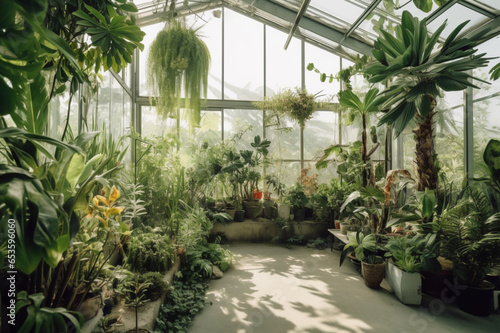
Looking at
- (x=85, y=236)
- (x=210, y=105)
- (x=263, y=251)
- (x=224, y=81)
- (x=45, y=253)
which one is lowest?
(x=263, y=251)

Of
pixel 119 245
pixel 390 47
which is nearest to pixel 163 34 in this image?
pixel 390 47

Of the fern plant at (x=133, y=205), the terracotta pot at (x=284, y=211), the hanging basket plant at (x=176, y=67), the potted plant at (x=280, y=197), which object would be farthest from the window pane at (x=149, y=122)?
the terracotta pot at (x=284, y=211)

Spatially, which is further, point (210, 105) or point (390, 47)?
point (210, 105)

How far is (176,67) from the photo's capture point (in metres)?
4.21

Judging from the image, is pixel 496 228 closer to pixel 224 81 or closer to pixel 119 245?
Result: pixel 119 245

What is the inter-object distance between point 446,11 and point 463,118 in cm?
133

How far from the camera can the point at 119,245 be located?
1.54 metres

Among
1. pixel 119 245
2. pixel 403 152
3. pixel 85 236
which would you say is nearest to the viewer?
pixel 85 236

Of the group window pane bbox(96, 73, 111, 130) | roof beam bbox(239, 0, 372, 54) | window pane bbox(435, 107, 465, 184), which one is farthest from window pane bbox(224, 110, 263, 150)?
window pane bbox(435, 107, 465, 184)

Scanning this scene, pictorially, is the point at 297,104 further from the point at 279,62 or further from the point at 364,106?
the point at 364,106

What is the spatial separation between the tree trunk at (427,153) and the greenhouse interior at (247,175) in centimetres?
2

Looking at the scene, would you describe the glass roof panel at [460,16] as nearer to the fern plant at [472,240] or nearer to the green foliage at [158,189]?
the fern plant at [472,240]

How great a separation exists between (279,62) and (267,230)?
3646 millimetres

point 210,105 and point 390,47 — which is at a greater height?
point 210,105
